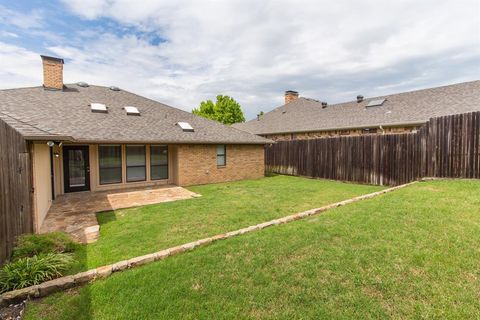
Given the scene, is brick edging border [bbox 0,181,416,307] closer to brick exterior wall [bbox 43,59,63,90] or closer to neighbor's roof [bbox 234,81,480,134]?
brick exterior wall [bbox 43,59,63,90]

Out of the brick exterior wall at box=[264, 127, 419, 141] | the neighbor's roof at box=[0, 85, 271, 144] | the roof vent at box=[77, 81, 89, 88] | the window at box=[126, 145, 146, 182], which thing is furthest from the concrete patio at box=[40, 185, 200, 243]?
the brick exterior wall at box=[264, 127, 419, 141]

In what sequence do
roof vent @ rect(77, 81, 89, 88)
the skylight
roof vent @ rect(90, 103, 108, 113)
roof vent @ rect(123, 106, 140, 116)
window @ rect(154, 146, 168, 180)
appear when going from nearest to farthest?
roof vent @ rect(90, 103, 108, 113) → window @ rect(154, 146, 168, 180) → roof vent @ rect(123, 106, 140, 116) → roof vent @ rect(77, 81, 89, 88) → the skylight

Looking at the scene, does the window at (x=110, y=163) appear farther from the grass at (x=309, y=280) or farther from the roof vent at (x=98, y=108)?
the grass at (x=309, y=280)

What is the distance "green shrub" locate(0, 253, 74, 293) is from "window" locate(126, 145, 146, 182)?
8.04 m

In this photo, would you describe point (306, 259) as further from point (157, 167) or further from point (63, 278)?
point (157, 167)

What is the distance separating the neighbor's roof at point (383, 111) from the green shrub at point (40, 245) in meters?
17.6

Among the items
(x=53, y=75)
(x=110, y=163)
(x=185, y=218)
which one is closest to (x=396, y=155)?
(x=185, y=218)

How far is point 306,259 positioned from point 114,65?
15.9m

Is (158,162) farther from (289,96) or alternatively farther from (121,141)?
(289,96)

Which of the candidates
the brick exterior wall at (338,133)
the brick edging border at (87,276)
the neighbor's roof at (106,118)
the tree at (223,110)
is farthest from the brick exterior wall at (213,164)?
the tree at (223,110)

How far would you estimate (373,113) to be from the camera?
17688 millimetres

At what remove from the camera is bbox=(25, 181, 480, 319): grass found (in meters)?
2.62

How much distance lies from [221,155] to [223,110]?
29.9m

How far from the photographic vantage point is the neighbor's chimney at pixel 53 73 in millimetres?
12727
